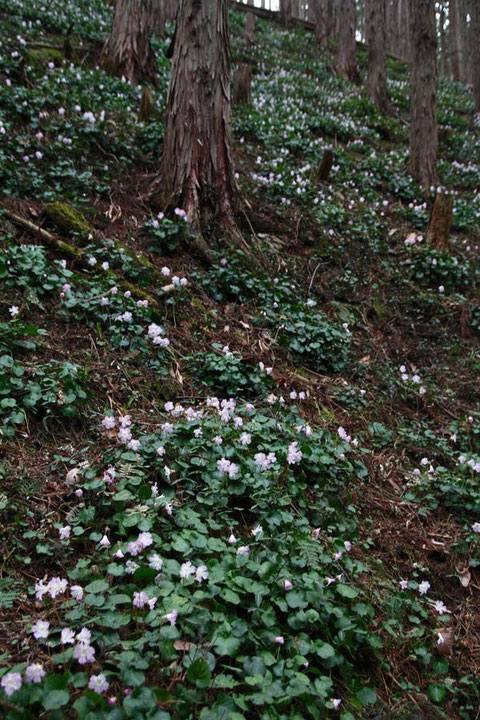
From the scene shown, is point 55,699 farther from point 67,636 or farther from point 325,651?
point 325,651

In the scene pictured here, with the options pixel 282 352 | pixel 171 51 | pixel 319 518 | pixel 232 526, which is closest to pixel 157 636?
pixel 232 526

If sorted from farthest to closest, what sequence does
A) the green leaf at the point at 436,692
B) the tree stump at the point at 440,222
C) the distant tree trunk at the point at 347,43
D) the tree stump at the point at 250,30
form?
the tree stump at the point at 250,30, the distant tree trunk at the point at 347,43, the tree stump at the point at 440,222, the green leaf at the point at 436,692

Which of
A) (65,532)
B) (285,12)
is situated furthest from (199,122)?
(285,12)

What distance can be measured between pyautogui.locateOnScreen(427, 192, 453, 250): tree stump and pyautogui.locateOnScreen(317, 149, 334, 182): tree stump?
221cm

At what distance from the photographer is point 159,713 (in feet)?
6.05

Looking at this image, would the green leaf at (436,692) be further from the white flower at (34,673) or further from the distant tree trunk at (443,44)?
the distant tree trunk at (443,44)

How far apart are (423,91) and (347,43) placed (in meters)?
11.3

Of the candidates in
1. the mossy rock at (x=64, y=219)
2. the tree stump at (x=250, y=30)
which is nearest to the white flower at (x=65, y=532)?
the mossy rock at (x=64, y=219)

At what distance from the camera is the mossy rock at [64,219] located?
5.45 metres

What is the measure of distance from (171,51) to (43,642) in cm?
657

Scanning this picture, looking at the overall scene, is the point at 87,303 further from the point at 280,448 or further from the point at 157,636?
the point at 157,636

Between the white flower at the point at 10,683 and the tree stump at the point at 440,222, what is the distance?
8051 mm

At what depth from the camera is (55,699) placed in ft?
5.81

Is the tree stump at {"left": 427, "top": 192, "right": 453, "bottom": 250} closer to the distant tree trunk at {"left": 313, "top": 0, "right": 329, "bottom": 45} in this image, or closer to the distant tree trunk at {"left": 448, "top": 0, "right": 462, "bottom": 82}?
the distant tree trunk at {"left": 313, "top": 0, "right": 329, "bottom": 45}
